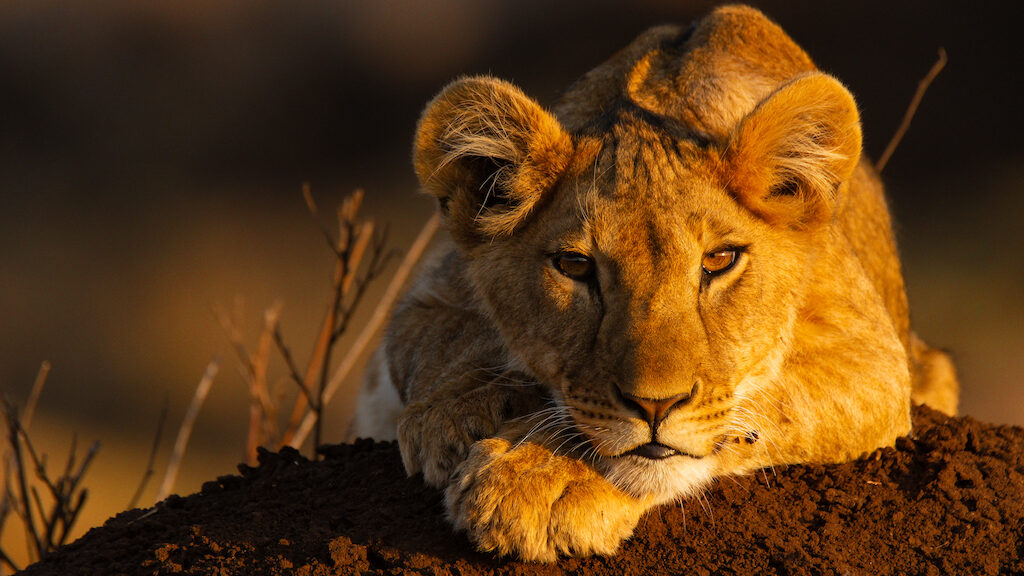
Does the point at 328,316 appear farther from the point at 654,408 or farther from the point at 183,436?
the point at 654,408

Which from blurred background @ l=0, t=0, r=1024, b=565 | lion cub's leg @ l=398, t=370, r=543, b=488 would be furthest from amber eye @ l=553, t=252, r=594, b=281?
blurred background @ l=0, t=0, r=1024, b=565

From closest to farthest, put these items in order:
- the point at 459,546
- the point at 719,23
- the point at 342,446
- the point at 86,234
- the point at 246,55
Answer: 1. the point at 459,546
2. the point at 342,446
3. the point at 719,23
4. the point at 86,234
5. the point at 246,55

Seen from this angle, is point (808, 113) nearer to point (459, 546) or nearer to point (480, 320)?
point (480, 320)

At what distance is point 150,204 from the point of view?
38.1 feet

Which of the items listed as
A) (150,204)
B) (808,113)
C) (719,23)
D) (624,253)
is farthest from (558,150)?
(150,204)

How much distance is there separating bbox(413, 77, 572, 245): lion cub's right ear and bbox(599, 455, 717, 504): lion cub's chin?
891mm

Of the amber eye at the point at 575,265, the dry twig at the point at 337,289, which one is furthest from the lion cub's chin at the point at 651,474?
the dry twig at the point at 337,289

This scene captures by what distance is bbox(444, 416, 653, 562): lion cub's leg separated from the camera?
10.4 ft

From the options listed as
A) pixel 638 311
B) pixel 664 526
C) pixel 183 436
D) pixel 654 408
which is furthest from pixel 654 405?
pixel 183 436

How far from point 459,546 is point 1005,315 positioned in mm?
9544

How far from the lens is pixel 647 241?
349cm

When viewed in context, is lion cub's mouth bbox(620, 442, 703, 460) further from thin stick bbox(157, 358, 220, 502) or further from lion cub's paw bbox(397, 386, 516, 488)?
thin stick bbox(157, 358, 220, 502)

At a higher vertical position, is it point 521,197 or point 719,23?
point 719,23

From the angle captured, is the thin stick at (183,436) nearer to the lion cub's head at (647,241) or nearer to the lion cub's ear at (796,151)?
the lion cub's head at (647,241)
